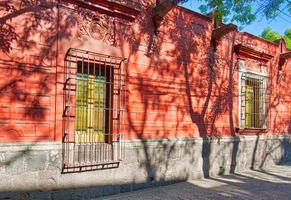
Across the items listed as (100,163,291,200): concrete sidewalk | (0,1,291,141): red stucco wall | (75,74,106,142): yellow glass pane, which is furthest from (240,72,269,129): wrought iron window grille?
(75,74,106,142): yellow glass pane

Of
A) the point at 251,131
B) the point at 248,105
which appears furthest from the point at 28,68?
the point at 248,105

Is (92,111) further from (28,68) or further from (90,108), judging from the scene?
(28,68)

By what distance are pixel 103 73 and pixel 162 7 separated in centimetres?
181

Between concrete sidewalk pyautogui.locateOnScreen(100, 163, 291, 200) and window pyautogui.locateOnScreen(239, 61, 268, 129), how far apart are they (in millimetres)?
1831

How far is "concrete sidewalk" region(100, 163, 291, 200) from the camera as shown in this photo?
7.06 m

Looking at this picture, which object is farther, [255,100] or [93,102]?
[255,100]

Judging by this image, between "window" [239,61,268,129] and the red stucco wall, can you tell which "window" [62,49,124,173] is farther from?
"window" [239,61,268,129]

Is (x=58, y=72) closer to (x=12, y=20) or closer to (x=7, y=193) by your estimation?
(x=12, y=20)

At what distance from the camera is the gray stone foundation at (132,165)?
228 inches

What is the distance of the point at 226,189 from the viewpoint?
7.82 m

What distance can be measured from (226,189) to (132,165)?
1.95 metres

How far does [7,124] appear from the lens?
5.70m

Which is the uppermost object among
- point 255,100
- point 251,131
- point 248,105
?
point 255,100

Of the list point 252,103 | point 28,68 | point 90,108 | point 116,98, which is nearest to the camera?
point 28,68
